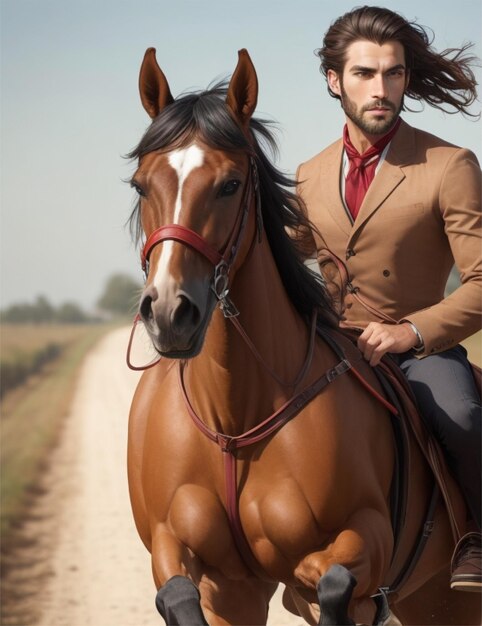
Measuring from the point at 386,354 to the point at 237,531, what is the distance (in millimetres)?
1472

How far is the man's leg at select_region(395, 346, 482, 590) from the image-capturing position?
19.4 ft

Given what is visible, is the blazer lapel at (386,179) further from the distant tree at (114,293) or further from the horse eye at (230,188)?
the distant tree at (114,293)

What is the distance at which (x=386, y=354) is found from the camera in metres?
6.20

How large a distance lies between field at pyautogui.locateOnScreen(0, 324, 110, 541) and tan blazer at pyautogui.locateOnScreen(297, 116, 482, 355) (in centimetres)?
1407

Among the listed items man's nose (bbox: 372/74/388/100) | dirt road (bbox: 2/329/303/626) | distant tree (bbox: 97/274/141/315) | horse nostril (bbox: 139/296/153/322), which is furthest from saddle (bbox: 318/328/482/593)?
distant tree (bbox: 97/274/141/315)

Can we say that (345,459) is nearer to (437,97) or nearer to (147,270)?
(147,270)

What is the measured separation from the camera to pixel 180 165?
486 centimetres

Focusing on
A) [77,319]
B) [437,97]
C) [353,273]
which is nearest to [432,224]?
[353,273]

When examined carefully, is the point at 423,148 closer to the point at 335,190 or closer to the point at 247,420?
the point at 335,190

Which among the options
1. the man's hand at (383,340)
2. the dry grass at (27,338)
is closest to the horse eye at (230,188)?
the man's hand at (383,340)

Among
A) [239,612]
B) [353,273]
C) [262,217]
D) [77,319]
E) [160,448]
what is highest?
[262,217]

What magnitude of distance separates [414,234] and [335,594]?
1.94m

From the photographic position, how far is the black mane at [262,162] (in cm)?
501

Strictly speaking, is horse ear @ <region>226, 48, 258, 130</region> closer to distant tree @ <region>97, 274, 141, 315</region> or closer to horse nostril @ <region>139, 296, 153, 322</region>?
horse nostril @ <region>139, 296, 153, 322</region>
